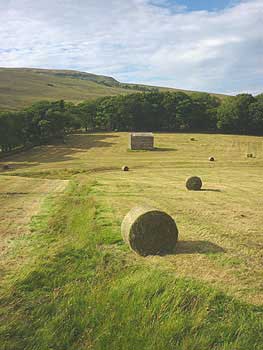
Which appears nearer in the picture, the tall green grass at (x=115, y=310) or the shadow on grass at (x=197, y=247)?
the tall green grass at (x=115, y=310)

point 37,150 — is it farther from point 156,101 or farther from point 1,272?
point 1,272

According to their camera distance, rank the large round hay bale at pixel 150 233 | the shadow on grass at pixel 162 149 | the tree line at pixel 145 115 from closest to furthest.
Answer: the large round hay bale at pixel 150 233 < the shadow on grass at pixel 162 149 < the tree line at pixel 145 115

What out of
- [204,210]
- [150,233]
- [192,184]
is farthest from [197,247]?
[192,184]

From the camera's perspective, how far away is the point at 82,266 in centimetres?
1127

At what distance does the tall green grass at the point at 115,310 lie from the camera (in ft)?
26.9

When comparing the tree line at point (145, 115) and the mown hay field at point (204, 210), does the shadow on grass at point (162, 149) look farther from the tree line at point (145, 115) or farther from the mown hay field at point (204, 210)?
the tree line at point (145, 115)

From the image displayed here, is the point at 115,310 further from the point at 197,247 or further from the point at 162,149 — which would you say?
the point at 162,149

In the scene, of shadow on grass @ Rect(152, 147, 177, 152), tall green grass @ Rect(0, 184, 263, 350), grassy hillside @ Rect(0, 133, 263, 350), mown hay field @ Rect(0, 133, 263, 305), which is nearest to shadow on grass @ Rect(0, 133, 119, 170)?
mown hay field @ Rect(0, 133, 263, 305)

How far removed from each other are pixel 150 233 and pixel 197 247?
1647 millimetres

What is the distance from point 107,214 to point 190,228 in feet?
12.9

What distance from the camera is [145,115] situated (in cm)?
9550

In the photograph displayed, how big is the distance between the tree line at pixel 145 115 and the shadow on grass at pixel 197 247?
66522mm

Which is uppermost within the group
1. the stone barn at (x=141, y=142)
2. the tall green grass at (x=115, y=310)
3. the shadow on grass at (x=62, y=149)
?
the tall green grass at (x=115, y=310)

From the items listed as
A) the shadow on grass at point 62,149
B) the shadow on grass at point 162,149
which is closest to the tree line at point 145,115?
the shadow on grass at point 62,149
